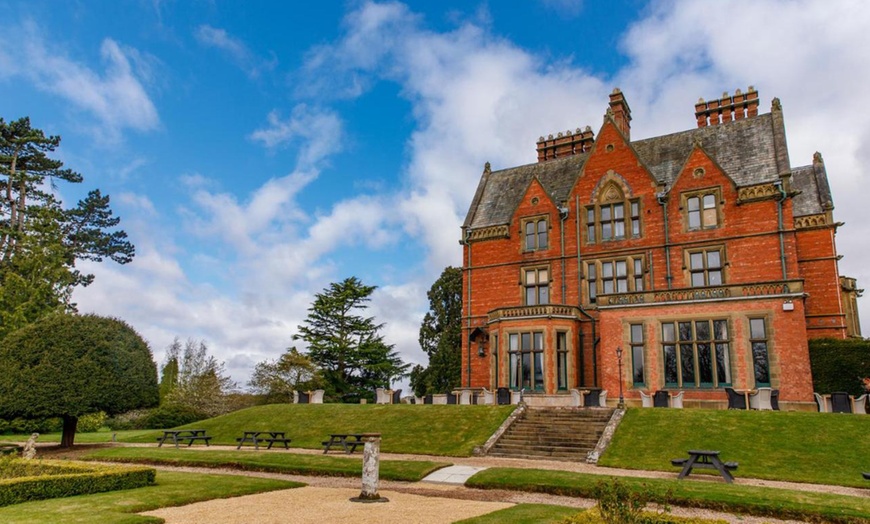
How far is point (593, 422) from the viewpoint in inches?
856

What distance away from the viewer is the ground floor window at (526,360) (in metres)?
28.1

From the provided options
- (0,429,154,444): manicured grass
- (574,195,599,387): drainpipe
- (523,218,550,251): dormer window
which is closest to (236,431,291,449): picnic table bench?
(0,429,154,444): manicured grass

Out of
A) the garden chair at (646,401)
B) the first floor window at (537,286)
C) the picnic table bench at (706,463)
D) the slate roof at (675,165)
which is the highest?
the slate roof at (675,165)

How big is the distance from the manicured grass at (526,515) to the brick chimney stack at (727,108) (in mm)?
28787

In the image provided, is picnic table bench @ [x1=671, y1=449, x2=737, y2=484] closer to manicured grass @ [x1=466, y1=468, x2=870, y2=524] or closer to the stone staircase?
manicured grass @ [x1=466, y1=468, x2=870, y2=524]

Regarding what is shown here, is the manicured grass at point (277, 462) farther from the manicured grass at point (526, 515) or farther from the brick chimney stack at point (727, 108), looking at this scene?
the brick chimney stack at point (727, 108)

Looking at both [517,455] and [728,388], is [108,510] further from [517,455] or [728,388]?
[728,388]

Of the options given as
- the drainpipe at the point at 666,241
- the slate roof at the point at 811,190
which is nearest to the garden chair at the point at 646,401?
the drainpipe at the point at 666,241

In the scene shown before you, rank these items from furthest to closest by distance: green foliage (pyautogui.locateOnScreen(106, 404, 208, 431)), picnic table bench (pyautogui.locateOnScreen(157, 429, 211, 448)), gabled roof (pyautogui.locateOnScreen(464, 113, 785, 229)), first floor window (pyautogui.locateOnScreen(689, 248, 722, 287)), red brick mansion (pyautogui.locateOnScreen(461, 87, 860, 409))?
1. green foliage (pyautogui.locateOnScreen(106, 404, 208, 431))
2. gabled roof (pyautogui.locateOnScreen(464, 113, 785, 229))
3. first floor window (pyautogui.locateOnScreen(689, 248, 722, 287))
4. red brick mansion (pyautogui.locateOnScreen(461, 87, 860, 409))
5. picnic table bench (pyautogui.locateOnScreen(157, 429, 211, 448))

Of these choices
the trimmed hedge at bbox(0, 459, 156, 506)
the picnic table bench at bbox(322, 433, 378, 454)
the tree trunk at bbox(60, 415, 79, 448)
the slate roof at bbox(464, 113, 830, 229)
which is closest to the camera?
the trimmed hedge at bbox(0, 459, 156, 506)

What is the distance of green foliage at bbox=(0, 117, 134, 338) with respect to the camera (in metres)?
32.9

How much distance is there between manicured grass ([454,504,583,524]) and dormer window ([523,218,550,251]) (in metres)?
23.0

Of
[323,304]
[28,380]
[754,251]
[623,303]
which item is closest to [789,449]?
[623,303]

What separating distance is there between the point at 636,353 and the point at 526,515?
1808 cm
